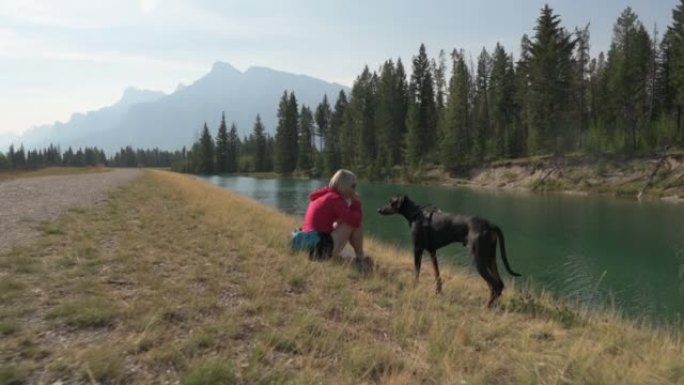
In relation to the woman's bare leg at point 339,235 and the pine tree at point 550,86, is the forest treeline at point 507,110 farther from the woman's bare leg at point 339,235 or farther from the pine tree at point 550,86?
the woman's bare leg at point 339,235

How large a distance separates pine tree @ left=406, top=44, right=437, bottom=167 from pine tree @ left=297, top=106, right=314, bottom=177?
26.8m

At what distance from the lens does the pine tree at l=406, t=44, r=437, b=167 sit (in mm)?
75562

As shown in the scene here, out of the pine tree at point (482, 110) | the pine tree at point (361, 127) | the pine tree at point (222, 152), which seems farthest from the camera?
the pine tree at point (222, 152)

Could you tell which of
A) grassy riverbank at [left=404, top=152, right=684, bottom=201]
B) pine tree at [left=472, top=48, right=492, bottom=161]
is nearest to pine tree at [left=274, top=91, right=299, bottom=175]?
pine tree at [left=472, top=48, right=492, bottom=161]

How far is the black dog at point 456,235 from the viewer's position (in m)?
7.76

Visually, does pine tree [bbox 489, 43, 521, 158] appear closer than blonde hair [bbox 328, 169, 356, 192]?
No

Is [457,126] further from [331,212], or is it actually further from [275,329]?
[275,329]

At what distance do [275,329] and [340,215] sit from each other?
4.02m

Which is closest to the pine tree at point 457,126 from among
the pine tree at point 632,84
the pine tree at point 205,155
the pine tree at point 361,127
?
the pine tree at point 361,127

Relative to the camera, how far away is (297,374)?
420cm

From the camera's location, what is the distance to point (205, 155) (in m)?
130

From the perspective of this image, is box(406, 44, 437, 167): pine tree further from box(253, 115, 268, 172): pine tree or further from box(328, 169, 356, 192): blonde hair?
box(328, 169, 356, 192): blonde hair

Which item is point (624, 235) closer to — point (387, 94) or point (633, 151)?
point (633, 151)

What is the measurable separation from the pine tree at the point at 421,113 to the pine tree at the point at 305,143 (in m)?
26.8
